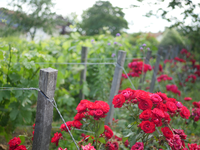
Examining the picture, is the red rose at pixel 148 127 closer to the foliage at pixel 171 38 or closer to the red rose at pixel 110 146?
the red rose at pixel 110 146

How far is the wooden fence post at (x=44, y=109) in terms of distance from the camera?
3.46ft

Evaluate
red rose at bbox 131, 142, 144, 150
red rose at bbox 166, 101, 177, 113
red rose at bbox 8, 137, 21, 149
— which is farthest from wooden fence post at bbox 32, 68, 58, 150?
red rose at bbox 166, 101, 177, 113

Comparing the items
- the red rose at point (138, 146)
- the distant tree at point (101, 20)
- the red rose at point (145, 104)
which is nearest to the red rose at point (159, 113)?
the red rose at point (145, 104)

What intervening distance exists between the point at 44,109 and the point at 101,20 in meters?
23.0

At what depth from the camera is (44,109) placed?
110 centimetres

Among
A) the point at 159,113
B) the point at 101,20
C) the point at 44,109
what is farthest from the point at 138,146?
the point at 101,20

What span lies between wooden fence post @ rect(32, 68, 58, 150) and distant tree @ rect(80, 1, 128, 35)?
22572 mm

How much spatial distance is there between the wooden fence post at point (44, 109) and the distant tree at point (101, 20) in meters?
22.6

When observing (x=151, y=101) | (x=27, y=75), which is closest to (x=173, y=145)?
(x=151, y=101)

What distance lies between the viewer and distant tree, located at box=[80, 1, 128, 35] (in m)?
23.0

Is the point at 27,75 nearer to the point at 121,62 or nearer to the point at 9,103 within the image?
the point at 9,103

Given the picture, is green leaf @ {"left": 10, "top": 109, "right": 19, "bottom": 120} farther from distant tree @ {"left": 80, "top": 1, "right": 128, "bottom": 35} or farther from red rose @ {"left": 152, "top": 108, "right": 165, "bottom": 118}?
distant tree @ {"left": 80, "top": 1, "right": 128, "bottom": 35}

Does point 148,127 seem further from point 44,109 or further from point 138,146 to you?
point 44,109

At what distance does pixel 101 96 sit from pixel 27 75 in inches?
50.6
